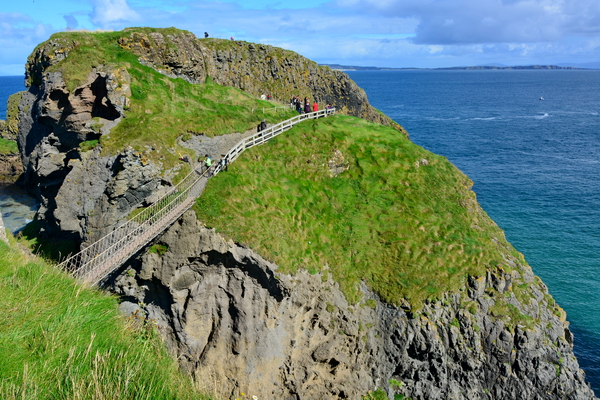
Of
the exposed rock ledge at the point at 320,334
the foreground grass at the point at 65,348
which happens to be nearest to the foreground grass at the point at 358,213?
the exposed rock ledge at the point at 320,334

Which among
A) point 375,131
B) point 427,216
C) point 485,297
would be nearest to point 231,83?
point 375,131

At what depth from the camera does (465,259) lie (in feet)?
93.0

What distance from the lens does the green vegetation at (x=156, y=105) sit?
Result: 94.4 feet

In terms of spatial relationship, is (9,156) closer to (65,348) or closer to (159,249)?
(159,249)

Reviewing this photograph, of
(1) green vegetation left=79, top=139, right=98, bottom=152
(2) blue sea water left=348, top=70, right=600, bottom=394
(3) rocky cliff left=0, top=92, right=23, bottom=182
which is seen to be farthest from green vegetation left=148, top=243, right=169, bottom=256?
(3) rocky cliff left=0, top=92, right=23, bottom=182

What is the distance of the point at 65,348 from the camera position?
11.3 meters

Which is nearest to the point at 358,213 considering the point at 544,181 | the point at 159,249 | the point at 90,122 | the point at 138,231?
the point at 159,249

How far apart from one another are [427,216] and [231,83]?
2732 cm

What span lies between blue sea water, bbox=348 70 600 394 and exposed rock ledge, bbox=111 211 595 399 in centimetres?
961

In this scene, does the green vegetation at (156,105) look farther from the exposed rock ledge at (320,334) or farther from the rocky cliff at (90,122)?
the exposed rock ledge at (320,334)

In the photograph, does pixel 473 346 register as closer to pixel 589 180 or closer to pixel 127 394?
pixel 127 394

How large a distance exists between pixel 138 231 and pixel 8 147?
56909 mm

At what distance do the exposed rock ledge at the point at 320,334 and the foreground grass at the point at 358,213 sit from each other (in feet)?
3.75

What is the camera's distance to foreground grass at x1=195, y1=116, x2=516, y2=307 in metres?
26.5
